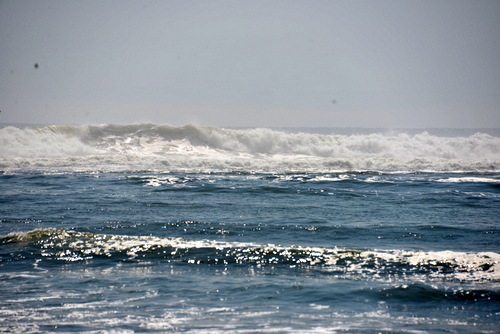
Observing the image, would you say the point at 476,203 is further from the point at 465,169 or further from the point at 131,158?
the point at 131,158

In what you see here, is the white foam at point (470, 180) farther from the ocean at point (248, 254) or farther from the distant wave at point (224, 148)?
the distant wave at point (224, 148)

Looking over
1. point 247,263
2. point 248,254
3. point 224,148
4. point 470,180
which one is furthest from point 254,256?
point 224,148

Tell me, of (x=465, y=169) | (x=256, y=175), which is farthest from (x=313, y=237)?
(x=465, y=169)

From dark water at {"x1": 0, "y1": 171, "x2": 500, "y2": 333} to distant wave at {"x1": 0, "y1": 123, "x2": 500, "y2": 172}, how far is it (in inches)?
375

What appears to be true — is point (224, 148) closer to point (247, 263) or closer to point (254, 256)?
point (254, 256)

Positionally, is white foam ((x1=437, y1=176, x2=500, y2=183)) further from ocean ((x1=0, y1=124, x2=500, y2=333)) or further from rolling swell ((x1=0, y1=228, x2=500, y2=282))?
rolling swell ((x1=0, y1=228, x2=500, y2=282))

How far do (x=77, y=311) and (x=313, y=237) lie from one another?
4344mm

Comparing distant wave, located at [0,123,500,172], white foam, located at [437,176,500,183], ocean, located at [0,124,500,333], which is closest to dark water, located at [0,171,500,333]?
ocean, located at [0,124,500,333]

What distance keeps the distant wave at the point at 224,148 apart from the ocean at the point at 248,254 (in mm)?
5007

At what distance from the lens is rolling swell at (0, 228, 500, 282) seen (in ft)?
20.4

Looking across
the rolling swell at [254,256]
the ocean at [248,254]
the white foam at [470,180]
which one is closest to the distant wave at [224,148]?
the white foam at [470,180]

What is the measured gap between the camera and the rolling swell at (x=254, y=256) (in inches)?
245

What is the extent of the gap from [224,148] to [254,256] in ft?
79.3

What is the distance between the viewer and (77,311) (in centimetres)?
486
